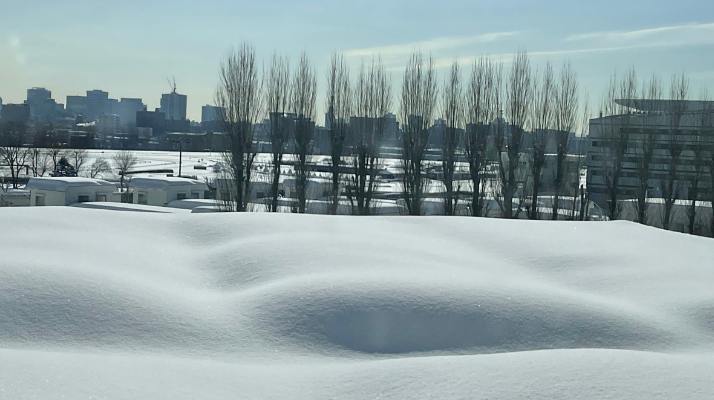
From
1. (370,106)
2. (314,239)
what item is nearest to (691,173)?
(370,106)

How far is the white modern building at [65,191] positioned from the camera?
25.3 metres

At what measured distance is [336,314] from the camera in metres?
5.23

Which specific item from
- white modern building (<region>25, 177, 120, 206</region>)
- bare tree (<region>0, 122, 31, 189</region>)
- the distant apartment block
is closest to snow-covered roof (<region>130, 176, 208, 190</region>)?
white modern building (<region>25, 177, 120, 206</region>)

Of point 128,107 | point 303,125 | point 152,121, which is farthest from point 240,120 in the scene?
point 128,107

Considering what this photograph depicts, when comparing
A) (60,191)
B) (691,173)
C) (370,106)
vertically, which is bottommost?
(60,191)

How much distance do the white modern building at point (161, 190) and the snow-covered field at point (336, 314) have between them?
21360 millimetres

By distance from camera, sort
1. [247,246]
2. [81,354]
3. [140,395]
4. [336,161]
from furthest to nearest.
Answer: [336,161], [247,246], [81,354], [140,395]

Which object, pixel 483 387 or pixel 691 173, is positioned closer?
pixel 483 387

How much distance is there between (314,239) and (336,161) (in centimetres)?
1650

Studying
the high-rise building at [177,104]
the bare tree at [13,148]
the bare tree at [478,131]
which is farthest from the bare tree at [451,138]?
the high-rise building at [177,104]

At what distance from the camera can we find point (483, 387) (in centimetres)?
382

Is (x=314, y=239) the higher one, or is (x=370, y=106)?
(x=370, y=106)

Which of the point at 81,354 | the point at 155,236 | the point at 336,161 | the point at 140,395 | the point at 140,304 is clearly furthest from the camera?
the point at 336,161

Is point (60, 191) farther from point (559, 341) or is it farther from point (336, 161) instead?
point (559, 341)
